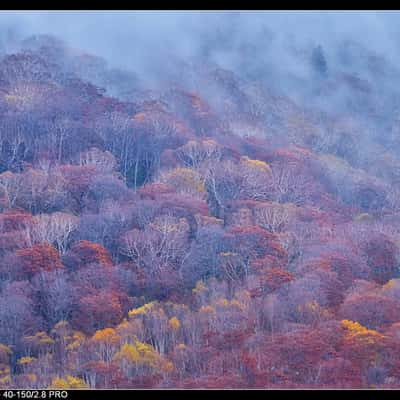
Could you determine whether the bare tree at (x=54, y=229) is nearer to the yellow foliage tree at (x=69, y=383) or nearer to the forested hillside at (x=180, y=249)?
the forested hillside at (x=180, y=249)

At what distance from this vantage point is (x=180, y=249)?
42.9 m

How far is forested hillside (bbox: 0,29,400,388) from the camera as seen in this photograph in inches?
1251

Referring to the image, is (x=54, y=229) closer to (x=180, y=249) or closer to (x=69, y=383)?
(x=180, y=249)

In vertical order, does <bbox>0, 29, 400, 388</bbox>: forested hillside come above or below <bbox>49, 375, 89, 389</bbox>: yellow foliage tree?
above

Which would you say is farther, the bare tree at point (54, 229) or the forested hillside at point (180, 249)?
the bare tree at point (54, 229)

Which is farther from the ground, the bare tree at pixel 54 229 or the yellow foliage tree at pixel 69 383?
the bare tree at pixel 54 229

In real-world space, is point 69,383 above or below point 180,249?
below

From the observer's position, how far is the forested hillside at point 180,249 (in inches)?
1251

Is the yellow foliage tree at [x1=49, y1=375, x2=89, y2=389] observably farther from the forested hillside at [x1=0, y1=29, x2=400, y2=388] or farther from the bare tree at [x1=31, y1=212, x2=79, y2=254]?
the bare tree at [x1=31, y1=212, x2=79, y2=254]

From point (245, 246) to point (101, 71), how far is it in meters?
50.0

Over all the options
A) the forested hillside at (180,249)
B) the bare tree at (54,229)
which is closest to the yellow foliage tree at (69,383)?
the forested hillside at (180,249)

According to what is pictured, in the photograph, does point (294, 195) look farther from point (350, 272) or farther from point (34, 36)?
point (34, 36)

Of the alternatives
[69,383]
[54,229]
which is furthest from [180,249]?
[69,383]

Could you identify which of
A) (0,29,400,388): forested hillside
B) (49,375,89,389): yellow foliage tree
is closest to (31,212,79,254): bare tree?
(0,29,400,388): forested hillside
